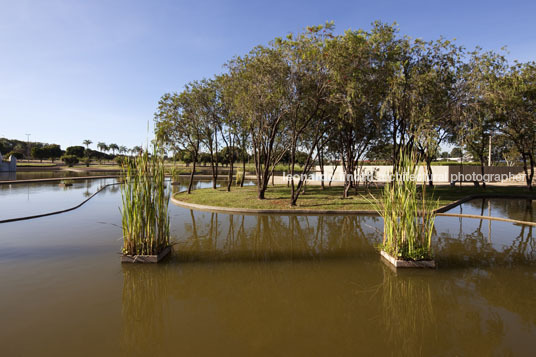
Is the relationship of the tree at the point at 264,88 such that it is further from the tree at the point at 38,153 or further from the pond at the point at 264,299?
the tree at the point at 38,153

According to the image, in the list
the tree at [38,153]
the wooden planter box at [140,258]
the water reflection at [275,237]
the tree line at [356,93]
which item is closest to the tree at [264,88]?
the tree line at [356,93]

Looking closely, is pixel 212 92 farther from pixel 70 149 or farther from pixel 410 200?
pixel 70 149

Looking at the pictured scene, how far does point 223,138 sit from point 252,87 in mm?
8917

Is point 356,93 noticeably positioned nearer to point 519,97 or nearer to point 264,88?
point 264,88

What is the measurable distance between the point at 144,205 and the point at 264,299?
367 cm

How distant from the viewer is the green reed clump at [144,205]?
6633 mm

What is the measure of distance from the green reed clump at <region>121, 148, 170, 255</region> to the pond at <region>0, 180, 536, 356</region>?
0.59m

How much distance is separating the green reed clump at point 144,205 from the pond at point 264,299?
1.94 feet

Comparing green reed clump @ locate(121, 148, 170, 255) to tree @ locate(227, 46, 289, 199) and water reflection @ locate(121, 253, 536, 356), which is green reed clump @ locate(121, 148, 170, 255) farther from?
tree @ locate(227, 46, 289, 199)

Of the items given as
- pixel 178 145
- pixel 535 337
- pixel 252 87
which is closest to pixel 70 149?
pixel 178 145

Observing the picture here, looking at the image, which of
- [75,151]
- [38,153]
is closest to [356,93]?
[38,153]

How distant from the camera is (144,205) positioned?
6777 millimetres

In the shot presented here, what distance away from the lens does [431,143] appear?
14.5 m

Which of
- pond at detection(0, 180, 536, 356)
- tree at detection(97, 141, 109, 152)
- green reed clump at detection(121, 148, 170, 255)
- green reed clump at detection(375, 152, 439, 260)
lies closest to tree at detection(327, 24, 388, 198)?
green reed clump at detection(375, 152, 439, 260)
